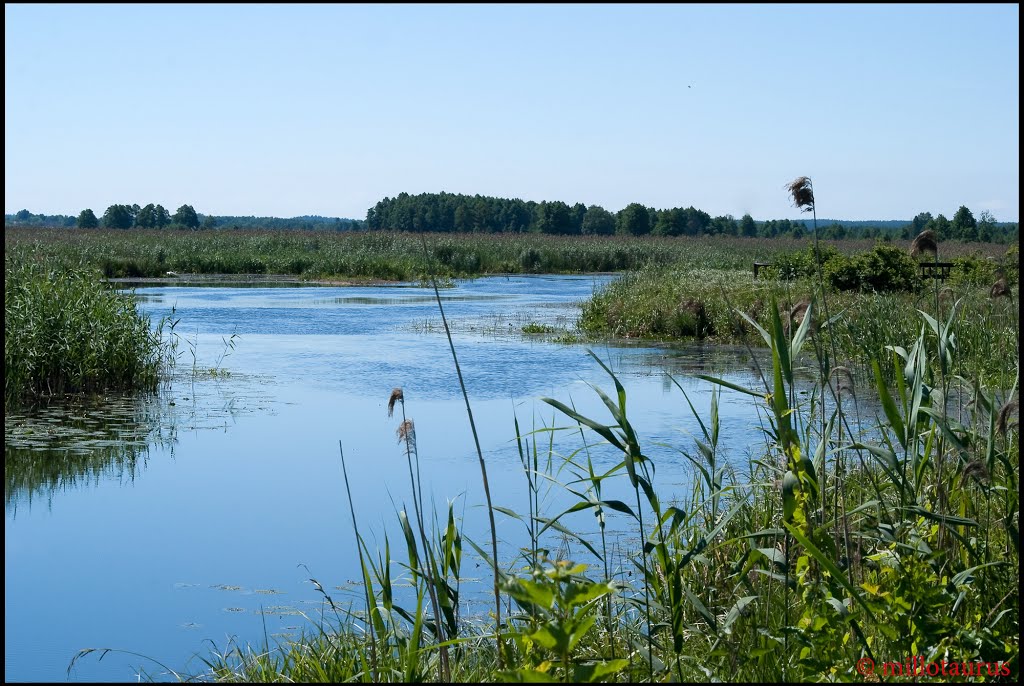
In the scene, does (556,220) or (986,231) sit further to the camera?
(556,220)

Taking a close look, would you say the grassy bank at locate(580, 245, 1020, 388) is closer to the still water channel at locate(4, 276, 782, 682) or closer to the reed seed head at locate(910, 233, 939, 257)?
the still water channel at locate(4, 276, 782, 682)

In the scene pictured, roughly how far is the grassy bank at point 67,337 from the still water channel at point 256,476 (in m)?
0.39

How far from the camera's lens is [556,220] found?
55500mm

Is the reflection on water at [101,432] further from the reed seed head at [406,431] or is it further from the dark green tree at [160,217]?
the dark green tree at [160,217]

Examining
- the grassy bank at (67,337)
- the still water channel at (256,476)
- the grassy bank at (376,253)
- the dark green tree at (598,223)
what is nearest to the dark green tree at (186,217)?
the grassy bank at (376,253)

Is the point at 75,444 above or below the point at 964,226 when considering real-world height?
below

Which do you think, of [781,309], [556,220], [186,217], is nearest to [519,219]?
[556,220]

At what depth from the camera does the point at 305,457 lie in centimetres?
780

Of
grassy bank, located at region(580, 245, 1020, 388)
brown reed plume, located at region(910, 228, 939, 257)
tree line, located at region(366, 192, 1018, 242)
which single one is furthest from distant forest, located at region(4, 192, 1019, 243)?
brown reed plume, located at region(910, 228, 939, 257)

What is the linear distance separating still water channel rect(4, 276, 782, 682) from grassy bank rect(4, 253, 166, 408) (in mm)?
390

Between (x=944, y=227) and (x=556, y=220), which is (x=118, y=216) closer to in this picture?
(x=556, y=220)

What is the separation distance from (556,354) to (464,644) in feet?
32.5

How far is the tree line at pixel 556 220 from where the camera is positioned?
47188 millimetres

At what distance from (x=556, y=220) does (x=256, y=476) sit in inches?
1934
